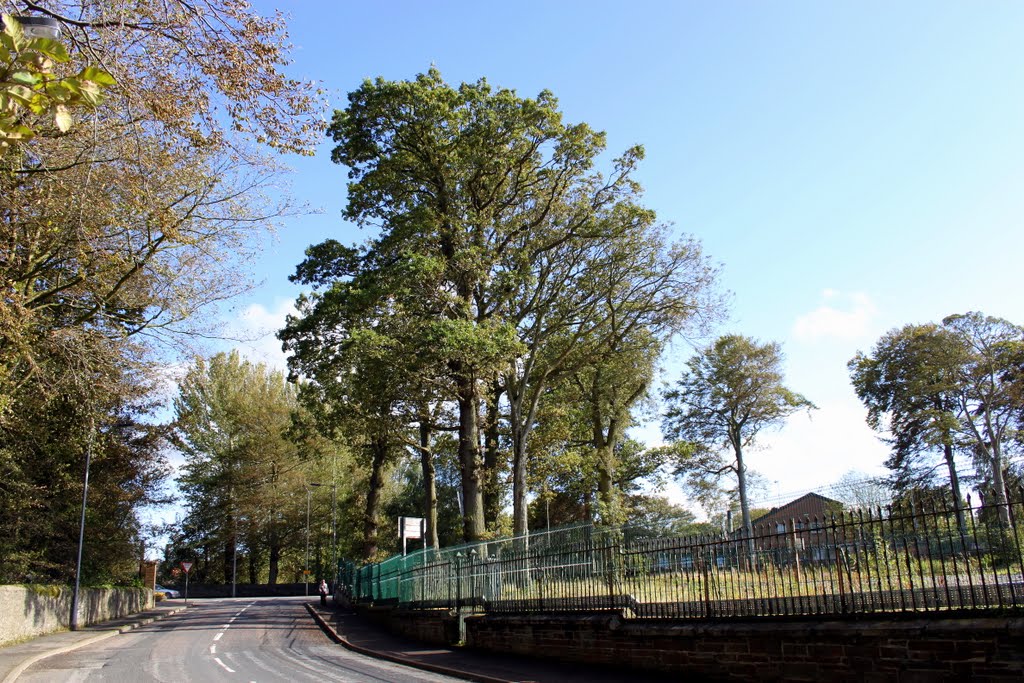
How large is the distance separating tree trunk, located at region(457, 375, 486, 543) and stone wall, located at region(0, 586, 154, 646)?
1245 cm

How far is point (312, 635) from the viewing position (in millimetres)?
22422

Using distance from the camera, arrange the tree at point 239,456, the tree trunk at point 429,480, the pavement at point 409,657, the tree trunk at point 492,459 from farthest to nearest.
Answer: the tree at point 239,456 < the tree trunk at point 429,480 < the tree trunk at point 492,459 < the pavement at point 409,657

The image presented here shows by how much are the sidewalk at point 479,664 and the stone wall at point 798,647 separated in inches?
12.9

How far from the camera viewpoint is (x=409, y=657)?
1557 centimetres

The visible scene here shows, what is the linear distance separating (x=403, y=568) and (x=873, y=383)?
32.5 metres

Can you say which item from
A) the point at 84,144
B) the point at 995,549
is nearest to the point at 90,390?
the point at 84,144

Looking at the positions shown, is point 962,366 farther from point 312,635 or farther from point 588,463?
point 312,635

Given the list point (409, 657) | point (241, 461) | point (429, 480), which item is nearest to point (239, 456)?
point (241, 461)

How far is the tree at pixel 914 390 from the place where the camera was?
123 ft

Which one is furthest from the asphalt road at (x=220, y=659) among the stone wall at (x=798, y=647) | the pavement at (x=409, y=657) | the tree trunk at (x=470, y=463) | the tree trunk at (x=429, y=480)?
the tree trunk at (x=429, y=480)

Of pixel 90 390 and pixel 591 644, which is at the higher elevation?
pixel 90 390

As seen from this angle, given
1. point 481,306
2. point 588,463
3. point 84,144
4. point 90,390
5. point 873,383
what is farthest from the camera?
point 873,383

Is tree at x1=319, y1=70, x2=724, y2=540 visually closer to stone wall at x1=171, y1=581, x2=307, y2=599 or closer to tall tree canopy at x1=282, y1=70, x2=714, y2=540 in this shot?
tall tree canopy at x1=282, y1=70, x2=714, y2=540

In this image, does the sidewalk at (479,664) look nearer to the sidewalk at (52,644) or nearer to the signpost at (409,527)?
the signpost at (409,527)
